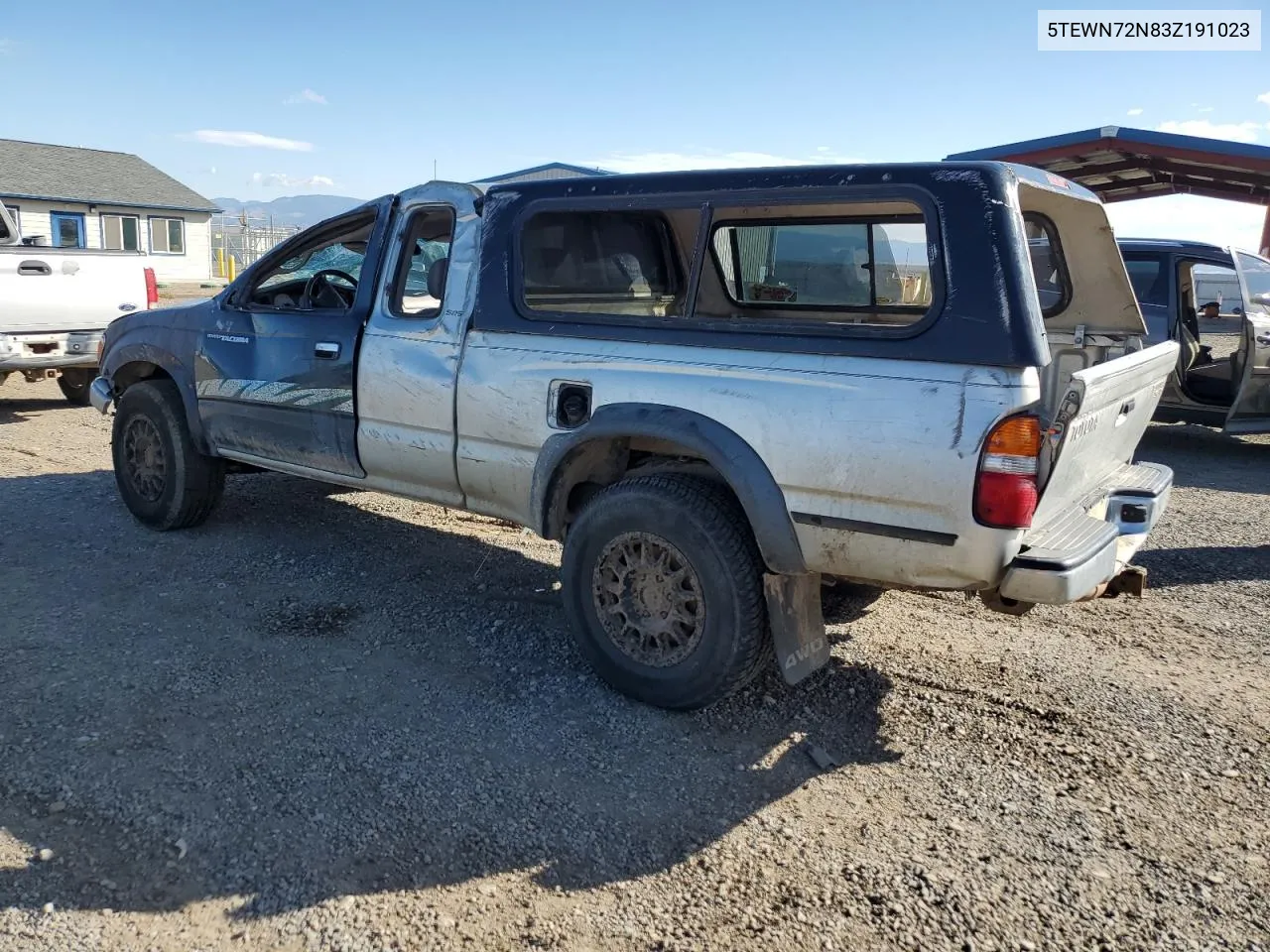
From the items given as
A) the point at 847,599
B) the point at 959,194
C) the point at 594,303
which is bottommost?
the point at 847,599

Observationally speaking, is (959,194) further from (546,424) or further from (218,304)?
(218,304)

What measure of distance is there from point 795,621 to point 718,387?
895mm

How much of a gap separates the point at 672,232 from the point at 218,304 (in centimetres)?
257

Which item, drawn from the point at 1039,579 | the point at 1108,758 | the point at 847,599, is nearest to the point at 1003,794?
the point at 1108,758

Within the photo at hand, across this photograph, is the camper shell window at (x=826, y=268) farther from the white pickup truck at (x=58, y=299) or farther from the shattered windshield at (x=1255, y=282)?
the white pickup truck at (x=58, y=299)

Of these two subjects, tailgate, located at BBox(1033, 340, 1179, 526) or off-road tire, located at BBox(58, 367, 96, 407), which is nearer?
tailgate, located at BBox(1033, 340, 1179, 526)

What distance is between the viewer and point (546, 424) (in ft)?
13.7

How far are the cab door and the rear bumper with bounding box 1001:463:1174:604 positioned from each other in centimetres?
318

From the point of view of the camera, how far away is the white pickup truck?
8945mm

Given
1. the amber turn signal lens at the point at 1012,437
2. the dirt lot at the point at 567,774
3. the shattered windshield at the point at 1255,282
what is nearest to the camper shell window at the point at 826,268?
the dirt lot at the point at 567,774

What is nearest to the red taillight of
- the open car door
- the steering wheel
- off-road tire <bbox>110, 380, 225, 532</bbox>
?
the steering wheel

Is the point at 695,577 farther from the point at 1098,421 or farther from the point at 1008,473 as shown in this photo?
the point at 1098,421

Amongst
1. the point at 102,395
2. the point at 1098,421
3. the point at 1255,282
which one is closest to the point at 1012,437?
the point at 1098,421

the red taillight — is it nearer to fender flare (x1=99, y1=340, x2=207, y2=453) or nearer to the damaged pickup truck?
the damaged pickup truck
